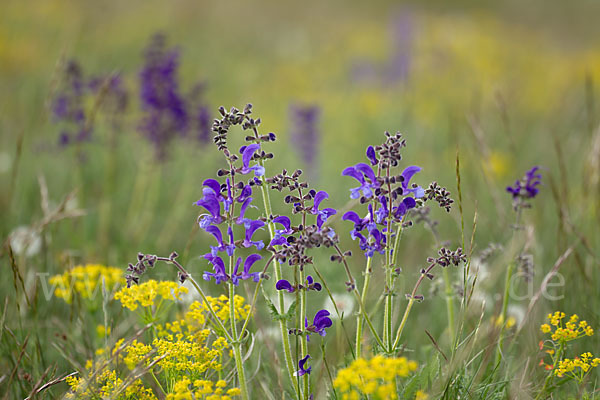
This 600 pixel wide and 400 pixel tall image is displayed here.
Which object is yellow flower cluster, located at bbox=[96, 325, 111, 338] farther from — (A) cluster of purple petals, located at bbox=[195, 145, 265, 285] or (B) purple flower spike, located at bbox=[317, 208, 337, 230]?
(B) purple flower spike, located at bbox=[317, 208, 337, 230]

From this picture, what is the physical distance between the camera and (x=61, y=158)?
5602 mm

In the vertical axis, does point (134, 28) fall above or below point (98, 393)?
above

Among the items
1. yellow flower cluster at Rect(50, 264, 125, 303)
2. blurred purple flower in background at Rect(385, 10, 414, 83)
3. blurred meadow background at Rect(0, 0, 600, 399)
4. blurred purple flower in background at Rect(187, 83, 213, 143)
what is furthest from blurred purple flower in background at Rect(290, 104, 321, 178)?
yellow flower cluster at Rect(50, 264, 125, 303)

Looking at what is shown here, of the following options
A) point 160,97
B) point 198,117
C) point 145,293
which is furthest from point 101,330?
point 198,117

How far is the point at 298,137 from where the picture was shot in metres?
5.26

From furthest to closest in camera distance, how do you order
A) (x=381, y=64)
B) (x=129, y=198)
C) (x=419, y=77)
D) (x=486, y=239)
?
(x=381, y=64) < (x=419, y=77) < (x=129, y=198) < (x=486, y=239)

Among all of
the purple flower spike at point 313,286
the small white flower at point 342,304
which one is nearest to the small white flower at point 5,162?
the small white flower at point 342,304

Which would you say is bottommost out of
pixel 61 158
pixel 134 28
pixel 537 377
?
pixel 537 377

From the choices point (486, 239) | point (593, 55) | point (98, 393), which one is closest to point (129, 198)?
point (486, 239)

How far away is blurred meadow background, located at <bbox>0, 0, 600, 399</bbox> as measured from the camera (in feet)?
8.52

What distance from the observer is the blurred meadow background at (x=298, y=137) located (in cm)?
260

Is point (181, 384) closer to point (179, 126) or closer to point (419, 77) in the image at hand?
point (179, 126)

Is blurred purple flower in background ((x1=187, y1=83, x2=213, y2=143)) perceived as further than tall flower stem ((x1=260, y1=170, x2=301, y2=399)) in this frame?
Yes

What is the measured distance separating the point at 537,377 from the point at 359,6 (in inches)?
601
